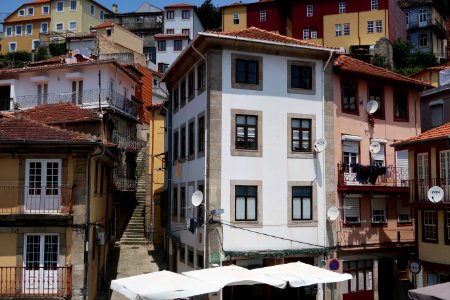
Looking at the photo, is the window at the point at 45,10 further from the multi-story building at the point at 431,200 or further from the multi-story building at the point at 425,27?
the multi-story building at the point at 431,200

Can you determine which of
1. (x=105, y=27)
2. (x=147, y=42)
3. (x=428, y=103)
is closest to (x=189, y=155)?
(x=428, y=103)

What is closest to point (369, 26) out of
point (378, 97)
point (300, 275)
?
point (378, 97)

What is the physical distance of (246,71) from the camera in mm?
24047

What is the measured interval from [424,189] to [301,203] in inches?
212

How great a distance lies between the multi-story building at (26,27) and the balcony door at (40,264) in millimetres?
73479

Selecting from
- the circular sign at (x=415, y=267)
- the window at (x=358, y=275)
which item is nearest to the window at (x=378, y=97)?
the window at (x=358, y=275)

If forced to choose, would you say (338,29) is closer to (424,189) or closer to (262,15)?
(262,15)

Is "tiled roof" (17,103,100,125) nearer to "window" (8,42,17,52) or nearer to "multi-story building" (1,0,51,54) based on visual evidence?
"multi-story building" (1,0,51,54)

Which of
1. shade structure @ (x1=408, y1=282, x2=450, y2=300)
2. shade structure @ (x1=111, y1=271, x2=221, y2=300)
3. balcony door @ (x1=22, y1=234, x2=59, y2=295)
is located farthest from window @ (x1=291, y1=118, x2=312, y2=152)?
shade structure @ (x1=408, y1=282, x2=450, y2=300)

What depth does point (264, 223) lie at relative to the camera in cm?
2348

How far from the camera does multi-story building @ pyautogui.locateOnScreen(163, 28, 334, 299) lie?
23078mm

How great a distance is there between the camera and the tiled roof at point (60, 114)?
24.4 meters

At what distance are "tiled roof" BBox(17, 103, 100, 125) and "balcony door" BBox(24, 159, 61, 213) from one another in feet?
14.1

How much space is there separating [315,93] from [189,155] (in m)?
6.75
